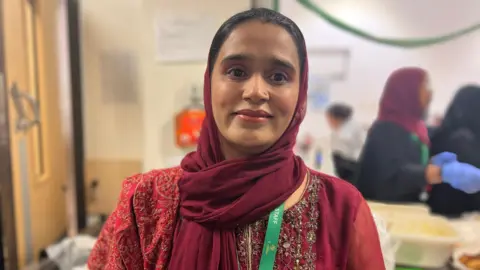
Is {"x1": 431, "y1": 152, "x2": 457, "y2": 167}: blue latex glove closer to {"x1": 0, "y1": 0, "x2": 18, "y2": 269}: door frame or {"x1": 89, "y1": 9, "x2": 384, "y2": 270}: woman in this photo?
{"x1": 89, "y1": 9, "x2": 384, "y2": 270}: woman

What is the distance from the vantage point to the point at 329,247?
29.1 inches

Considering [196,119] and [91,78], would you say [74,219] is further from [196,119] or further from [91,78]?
[196,119]

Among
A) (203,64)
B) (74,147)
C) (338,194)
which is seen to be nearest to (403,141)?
(338,194)

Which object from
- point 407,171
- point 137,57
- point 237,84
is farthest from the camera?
point 137,57

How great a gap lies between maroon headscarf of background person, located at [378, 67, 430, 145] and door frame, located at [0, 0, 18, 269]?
135cm

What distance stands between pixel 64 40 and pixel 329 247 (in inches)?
57.4

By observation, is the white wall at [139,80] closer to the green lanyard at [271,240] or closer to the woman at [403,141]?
the woman at [403,141]

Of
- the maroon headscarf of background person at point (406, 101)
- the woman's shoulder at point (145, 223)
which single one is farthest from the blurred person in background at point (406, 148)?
the woman's shoulder at point (145, 223)

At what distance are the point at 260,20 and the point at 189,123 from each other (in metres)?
0.80

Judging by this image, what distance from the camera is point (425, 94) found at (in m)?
1.28

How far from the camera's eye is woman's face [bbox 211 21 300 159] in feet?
2.31

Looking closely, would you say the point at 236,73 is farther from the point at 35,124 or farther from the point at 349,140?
the point at 35,124

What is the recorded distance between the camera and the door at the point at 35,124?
1552mm

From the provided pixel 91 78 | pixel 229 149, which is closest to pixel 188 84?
pixel 91 78
